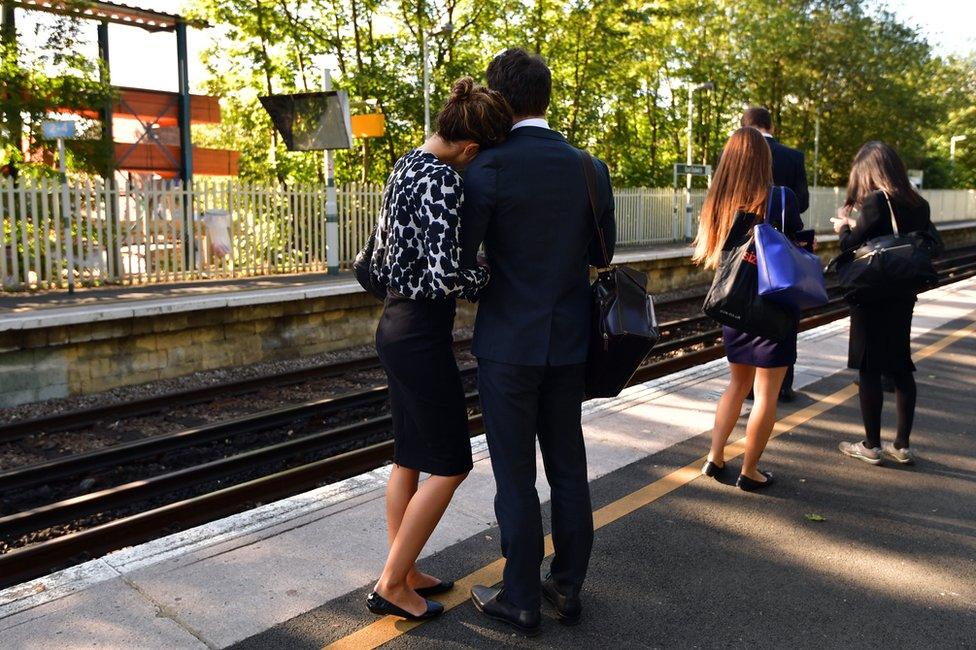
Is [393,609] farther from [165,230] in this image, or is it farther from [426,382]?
[165,230]

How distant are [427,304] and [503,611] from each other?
1145 millimetres

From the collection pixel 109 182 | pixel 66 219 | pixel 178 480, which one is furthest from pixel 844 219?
pixel 109 182

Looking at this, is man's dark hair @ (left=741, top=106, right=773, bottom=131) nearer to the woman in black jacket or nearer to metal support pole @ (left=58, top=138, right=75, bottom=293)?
the woman in black jacket

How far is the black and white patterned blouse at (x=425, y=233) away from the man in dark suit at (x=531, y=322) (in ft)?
0.23

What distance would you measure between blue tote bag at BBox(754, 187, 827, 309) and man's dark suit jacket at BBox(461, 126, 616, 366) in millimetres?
1377

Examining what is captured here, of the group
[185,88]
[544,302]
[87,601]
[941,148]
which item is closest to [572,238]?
[544,302]

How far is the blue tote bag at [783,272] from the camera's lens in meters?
4.11

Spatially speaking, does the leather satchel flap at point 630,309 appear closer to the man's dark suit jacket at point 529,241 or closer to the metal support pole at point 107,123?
the man's dark suit jacket at point 529,241

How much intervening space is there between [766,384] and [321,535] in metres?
2.34

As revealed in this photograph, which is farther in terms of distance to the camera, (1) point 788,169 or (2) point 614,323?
(1) point 788,169

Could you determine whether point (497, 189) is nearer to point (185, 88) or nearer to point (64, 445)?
point (64, 445)

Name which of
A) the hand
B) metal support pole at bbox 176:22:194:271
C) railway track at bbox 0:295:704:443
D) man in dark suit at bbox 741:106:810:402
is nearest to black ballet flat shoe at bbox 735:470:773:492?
the hand

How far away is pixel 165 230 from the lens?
12.7 metres

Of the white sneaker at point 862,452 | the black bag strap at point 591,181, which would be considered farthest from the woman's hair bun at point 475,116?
the white sneaker at point 862,452
